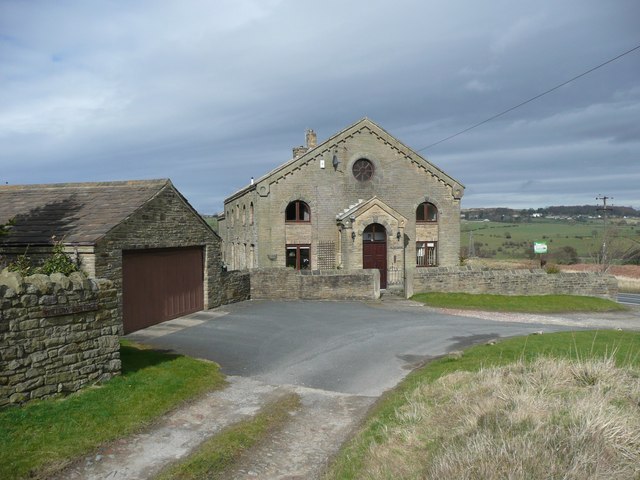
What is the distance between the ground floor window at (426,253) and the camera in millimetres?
32219

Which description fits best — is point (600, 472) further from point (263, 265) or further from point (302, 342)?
point (263, 265)

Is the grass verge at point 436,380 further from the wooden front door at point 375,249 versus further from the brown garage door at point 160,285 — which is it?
the wooden front door at point 375,249

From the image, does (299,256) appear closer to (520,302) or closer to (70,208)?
(520,302)

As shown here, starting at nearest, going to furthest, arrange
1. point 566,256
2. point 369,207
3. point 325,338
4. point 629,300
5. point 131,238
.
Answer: point 325,338 < point 131,238 < point 369,207 < point 629,300 < point 566,256

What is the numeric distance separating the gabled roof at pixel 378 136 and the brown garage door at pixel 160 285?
400 inches

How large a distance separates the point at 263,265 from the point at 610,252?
1742 inches

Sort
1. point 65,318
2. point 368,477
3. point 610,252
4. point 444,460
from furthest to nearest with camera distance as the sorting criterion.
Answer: point 610,252 → point 65,318 → point 368,477 → point 444,460

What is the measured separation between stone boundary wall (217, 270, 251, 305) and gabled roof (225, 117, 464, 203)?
747 centimetres

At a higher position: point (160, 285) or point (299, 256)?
point (299, 256)

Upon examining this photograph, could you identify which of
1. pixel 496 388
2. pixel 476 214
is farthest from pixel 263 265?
pixel 476 214

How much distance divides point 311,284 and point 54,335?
15.4 meters

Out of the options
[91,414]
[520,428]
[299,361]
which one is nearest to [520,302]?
[299,361]

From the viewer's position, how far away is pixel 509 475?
4.66m

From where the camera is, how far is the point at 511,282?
25953 mm
